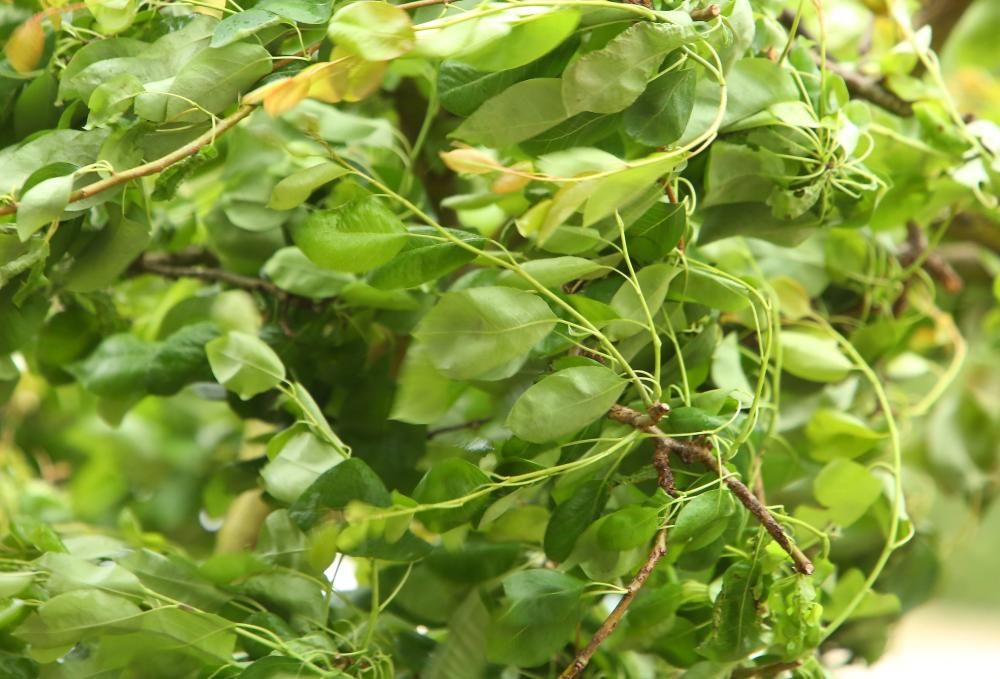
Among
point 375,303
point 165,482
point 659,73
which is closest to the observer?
point 659,73

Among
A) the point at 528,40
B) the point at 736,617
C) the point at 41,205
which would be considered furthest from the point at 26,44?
the point at 736,617

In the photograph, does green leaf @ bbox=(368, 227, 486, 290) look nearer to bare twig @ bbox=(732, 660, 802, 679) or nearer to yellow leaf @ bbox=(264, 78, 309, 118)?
yellow leaf @ bbox=(264, 78, 309, 118)

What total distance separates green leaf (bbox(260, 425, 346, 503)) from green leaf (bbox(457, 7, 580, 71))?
0.49 ft

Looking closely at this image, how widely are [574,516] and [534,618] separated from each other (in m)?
0.04

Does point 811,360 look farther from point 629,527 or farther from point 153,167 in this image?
point 153,167

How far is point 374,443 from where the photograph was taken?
433mm

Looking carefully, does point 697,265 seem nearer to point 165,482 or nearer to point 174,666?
point 174,666

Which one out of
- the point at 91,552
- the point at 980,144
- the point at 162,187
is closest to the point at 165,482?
the point at 91,552

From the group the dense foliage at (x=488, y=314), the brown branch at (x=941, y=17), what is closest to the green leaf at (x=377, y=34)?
the dense foliage at (x=488, y=314)

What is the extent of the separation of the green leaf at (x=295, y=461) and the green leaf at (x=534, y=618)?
8cm

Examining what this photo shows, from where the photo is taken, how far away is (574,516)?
0.34 metres

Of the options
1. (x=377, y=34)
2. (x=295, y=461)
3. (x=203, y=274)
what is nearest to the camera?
(x=377, y=34)

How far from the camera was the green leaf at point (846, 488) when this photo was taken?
399mm

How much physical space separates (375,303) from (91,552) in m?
0.15
